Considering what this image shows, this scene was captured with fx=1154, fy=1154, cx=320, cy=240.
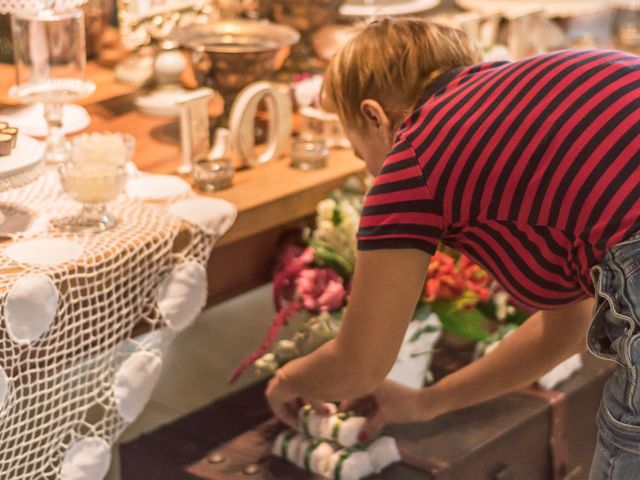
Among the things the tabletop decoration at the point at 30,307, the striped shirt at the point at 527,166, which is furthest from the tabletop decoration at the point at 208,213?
the striped shirt at the point at 527,166

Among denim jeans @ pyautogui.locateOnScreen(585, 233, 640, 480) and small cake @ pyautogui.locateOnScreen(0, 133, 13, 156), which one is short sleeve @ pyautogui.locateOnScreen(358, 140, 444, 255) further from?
small cake @ pyautogui.locateOnScreen(0, 133, 13, 156)

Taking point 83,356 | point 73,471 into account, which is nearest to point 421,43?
point 83,356

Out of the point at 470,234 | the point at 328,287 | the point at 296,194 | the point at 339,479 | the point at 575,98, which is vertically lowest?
the point at 339,479

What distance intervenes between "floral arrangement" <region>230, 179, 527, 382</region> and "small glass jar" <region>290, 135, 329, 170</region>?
8cm

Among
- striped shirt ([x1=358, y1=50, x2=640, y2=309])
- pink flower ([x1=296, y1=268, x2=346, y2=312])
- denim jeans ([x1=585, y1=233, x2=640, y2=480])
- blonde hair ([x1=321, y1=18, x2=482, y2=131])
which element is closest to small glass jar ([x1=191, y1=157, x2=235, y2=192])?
pink flower ([x1=296, y1=268, x2=346, y2=312])

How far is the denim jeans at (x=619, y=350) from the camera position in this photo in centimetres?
119

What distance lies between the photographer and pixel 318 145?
2150mm

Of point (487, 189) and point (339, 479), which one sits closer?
point (487, 189)

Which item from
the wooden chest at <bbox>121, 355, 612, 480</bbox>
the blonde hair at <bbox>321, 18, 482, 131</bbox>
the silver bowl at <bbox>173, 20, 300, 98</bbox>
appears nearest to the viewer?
the blonde hair at <bbox>321, 18, 482, 131</bbox>

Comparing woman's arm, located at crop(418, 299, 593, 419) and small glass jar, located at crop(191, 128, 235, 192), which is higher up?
small glass jar, located at crop(191, 128, 235, 192)

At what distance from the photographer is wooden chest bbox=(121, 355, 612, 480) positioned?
1.75 m

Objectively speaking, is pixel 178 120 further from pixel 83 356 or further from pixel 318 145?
pixel 83 356

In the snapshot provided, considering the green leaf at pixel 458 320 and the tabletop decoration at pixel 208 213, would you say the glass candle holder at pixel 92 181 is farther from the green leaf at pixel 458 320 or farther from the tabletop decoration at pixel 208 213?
the green leaf at pixel 458 320

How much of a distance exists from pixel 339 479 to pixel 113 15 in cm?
167
